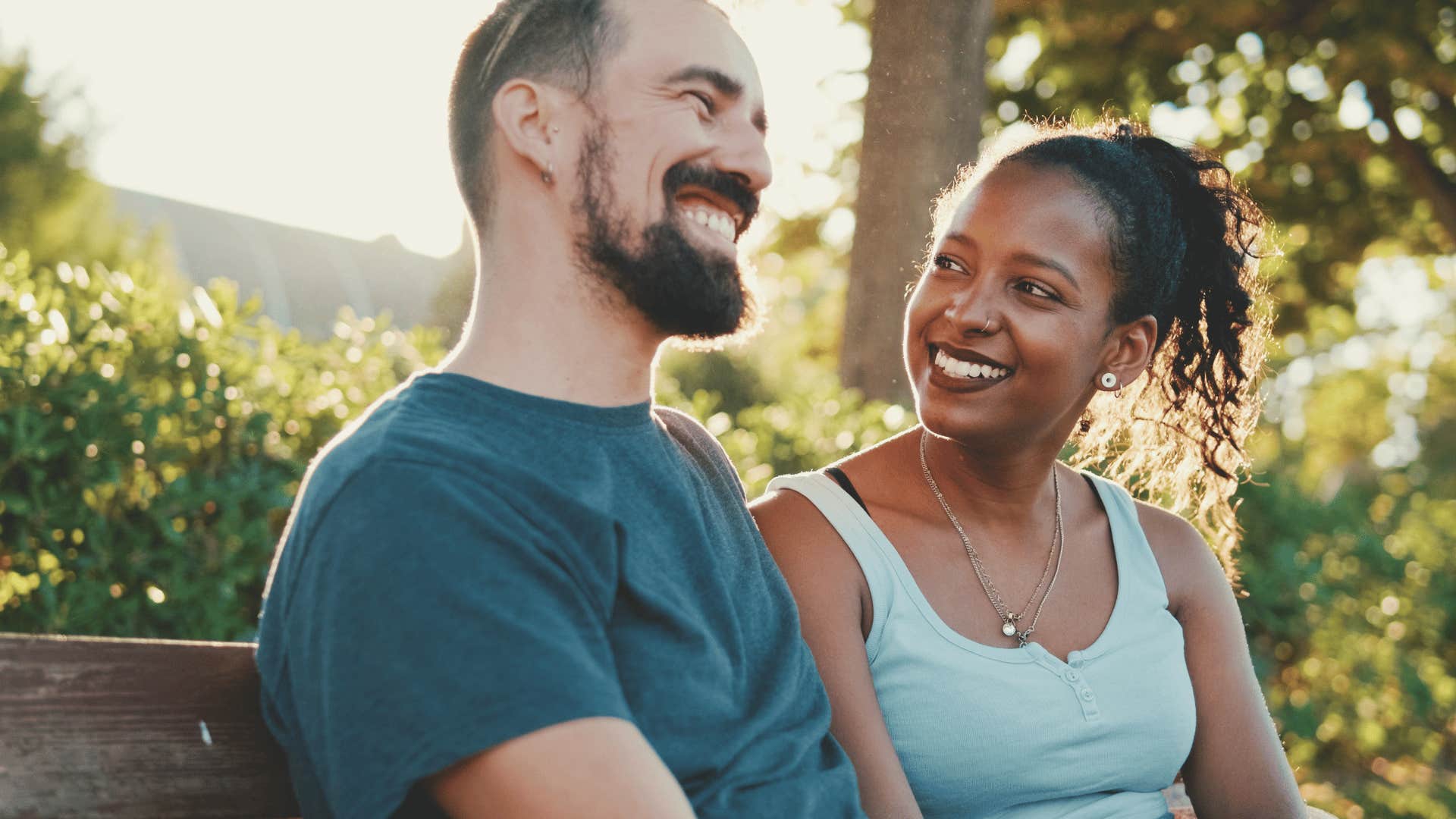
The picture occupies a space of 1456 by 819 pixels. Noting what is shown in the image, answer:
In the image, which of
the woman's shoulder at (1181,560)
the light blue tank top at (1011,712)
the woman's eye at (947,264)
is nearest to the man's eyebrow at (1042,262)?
the woman's eye at (947,264)

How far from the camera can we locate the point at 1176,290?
9.97 ft

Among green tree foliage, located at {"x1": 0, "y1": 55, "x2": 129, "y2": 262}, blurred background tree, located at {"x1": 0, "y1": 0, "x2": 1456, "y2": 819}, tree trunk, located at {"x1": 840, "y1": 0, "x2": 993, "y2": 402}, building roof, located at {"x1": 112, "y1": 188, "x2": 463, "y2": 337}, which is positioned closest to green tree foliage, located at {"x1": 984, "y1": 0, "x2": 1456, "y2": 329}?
blurred background tree, located at {"x1": 0, "y1": 0, "x2": 1456, "y2": 819}

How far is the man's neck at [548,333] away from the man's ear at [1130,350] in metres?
1.31

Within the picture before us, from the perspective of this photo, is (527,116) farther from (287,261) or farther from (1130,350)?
(287,261)

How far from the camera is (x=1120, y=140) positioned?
309 cm

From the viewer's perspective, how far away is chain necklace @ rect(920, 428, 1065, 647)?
2.70m

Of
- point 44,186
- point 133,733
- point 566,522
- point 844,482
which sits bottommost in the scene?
point 44,186

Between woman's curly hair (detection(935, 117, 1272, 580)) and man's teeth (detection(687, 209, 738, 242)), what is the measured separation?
0.96m

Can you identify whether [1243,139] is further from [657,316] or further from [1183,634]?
[657,316]

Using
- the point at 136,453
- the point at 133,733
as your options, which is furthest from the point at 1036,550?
the point at 136,453

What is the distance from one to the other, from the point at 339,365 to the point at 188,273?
34.3 metres

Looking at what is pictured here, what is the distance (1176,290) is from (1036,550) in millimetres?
700

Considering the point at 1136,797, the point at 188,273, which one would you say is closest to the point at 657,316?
the point at 1136,797

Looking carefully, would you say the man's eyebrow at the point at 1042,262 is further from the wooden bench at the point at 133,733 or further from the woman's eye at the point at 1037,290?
the wooden bench at the point at 133,733
